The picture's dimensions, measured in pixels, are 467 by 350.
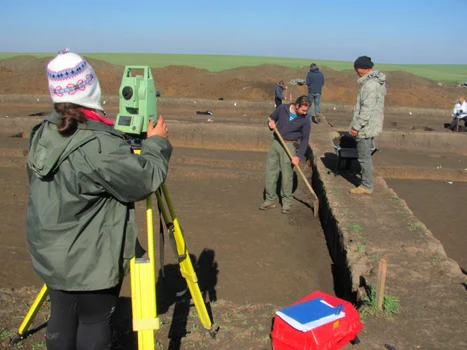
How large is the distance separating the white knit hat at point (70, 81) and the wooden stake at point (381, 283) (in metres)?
2.26

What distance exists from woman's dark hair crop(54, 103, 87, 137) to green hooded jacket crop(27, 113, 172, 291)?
0.02m

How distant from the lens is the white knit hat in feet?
6.15

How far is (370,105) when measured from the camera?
5.75m

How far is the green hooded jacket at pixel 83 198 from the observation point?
183cm

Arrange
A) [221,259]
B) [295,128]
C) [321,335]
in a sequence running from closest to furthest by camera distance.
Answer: [321,335], [221,259], [295,128]

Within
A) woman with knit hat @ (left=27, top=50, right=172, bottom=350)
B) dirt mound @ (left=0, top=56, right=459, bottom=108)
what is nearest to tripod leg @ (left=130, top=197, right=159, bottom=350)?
woman with knit hat @ (left=27, top=50, right=172, bottom=350)

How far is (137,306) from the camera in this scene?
2.18 meters

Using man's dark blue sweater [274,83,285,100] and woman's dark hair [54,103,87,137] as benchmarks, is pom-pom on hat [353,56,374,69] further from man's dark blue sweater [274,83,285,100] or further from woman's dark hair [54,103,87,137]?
man's dark blue sweater [274,83,285,100]

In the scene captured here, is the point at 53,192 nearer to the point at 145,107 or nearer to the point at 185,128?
the point at 145,107

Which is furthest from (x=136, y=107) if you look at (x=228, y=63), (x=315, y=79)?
(x=228, y=63)

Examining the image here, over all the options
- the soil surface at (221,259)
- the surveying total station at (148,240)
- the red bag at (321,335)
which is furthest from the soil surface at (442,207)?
the surveying total station at (148,240)

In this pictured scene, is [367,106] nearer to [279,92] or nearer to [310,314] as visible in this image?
[310,314]

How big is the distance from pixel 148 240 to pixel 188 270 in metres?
0.56

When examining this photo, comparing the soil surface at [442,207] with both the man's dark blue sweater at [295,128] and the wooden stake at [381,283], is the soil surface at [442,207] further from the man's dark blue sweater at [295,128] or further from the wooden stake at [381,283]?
the wooden stake at [381,283]
